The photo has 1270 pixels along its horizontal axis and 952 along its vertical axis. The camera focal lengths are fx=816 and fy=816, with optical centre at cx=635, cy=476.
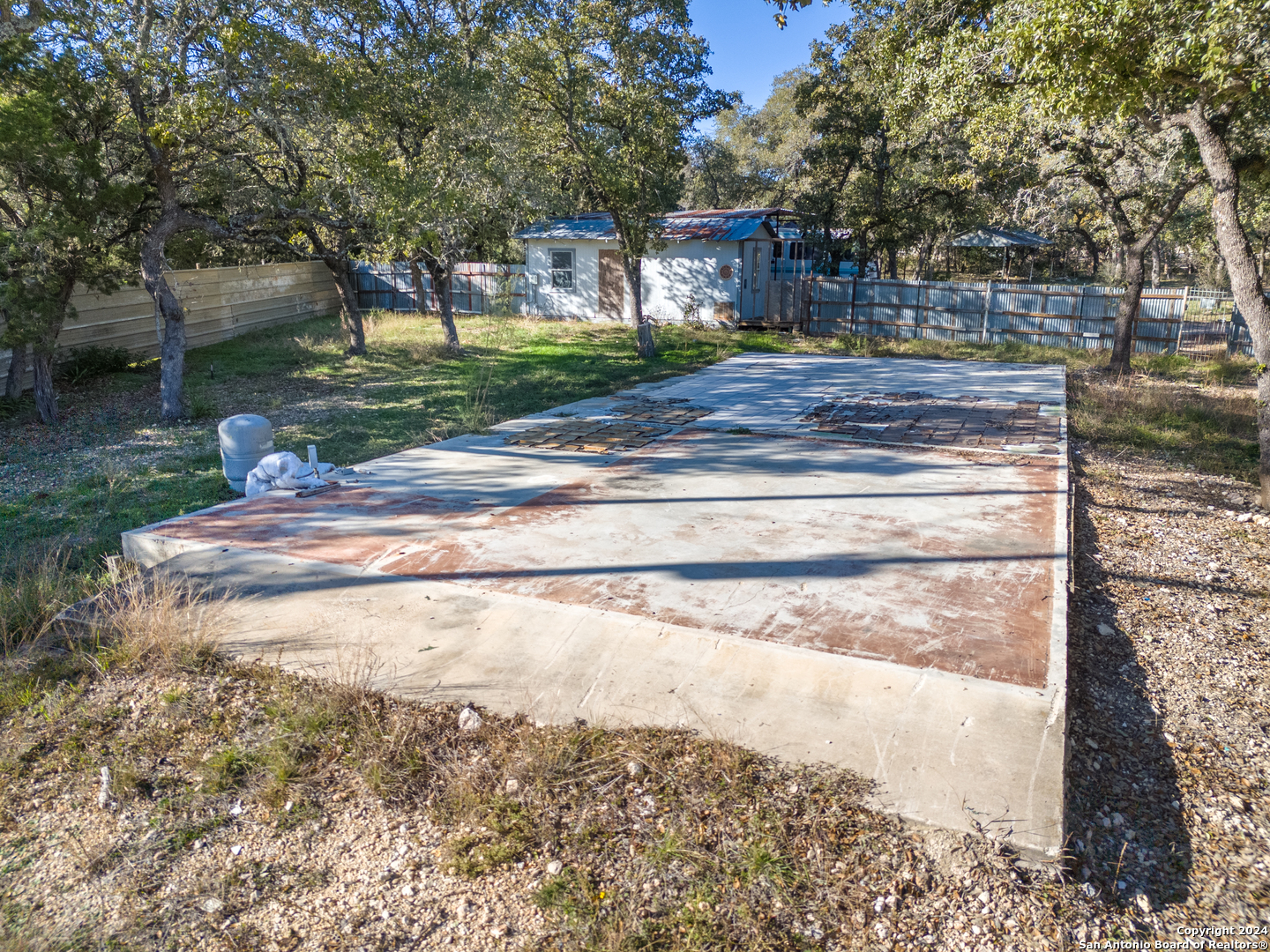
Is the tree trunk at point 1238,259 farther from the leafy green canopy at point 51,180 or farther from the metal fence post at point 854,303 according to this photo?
the metal fence post at point 854,303

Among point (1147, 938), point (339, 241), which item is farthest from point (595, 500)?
point (339, 241)

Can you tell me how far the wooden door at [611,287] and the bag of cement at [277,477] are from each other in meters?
16.7

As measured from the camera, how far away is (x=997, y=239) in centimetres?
3130

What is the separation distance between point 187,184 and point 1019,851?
13.1 m

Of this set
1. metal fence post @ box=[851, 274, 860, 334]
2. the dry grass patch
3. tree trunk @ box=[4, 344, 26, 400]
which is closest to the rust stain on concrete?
the dry grass patch

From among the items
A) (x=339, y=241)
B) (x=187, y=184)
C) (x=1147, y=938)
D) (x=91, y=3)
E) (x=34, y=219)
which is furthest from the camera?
(x=339, y=241)

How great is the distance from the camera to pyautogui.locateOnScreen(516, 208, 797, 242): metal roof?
2144 centimetres

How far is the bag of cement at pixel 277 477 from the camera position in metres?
7.35

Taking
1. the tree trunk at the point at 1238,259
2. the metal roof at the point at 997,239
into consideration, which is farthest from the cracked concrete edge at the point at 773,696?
the metal roof at the point at 997,239

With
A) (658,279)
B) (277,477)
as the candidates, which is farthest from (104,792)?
(658,279)

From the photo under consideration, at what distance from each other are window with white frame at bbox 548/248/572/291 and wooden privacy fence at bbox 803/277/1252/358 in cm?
636

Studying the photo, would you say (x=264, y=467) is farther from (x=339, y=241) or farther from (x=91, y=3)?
(x=339, y=241)

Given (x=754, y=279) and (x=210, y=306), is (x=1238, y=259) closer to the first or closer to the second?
(x=754, y=279)

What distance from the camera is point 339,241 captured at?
15531 millimetres
